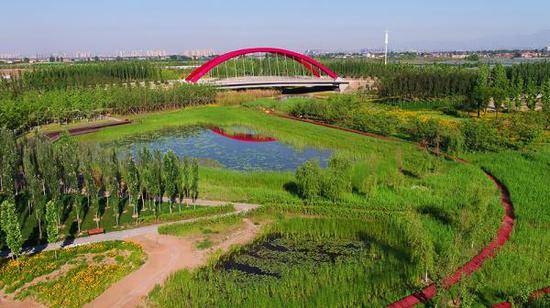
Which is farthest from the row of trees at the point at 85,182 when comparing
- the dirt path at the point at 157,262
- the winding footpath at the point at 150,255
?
the dirt path at the point at 157,262

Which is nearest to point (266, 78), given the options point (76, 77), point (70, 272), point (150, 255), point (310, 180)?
point (76, 77)

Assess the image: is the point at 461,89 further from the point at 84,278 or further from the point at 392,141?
the point at 84,278

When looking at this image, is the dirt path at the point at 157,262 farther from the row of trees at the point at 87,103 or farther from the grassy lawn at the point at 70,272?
the row of trees at the point at 87,103

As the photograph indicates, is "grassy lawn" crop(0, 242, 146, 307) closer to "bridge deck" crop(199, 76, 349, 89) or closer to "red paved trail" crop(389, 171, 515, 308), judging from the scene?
"red paved trail" crop(389, 171, 515, 308)

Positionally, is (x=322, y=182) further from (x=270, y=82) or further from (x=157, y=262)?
(x=270, y=82)

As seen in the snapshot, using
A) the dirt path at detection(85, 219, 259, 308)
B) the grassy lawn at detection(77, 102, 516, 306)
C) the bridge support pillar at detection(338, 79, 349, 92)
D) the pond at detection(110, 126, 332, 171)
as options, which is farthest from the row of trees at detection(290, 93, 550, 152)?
the bridge support pillar at detection(338, 79, 349, 92)
